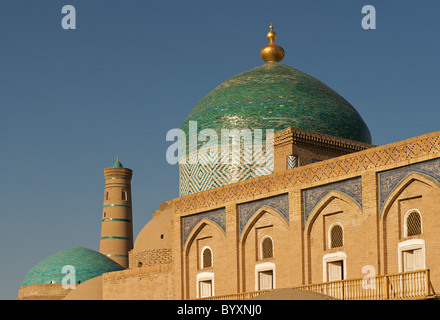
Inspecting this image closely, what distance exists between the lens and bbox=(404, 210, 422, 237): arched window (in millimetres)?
13250

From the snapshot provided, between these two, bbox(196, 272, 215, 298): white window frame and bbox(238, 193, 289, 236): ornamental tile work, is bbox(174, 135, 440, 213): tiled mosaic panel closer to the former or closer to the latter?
bbox(238, 193, 289, 236): ornamental tile work

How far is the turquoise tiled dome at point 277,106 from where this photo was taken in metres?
19.3

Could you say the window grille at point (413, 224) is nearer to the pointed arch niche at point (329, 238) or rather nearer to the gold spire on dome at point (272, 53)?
the pointed arch niche at point (329, 238)

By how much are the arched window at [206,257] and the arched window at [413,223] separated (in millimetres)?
5199

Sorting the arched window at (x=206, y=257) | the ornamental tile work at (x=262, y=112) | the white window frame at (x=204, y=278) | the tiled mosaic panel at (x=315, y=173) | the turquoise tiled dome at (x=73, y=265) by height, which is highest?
the ornamental tile work at (x=262, y=112)

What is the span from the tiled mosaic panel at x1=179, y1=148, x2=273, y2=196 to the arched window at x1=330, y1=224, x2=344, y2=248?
12.6ft

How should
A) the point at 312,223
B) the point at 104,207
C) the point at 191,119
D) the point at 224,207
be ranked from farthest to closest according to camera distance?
1. the point at 104,207
2. the point at 191,119
3. the point at 224,207
4. the point at 312,223

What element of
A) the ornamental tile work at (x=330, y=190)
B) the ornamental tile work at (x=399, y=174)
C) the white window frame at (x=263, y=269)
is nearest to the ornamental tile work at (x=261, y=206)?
the ornamental tile work at (x=330, y=190)

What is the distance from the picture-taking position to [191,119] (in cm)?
2083

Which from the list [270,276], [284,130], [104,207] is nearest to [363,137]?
[284,130]

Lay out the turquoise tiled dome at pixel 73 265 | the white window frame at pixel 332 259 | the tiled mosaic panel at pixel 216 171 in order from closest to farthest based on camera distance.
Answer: the white window frame at pixel 332 259 < the tiled mosaic panel at pixel 216 171 < the turquoise tiled dome at pixel 73 265

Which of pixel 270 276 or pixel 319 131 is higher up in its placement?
pixel 319 131
